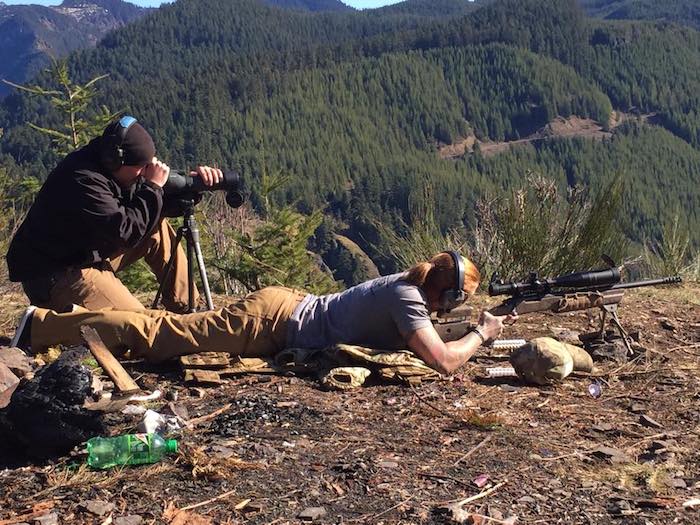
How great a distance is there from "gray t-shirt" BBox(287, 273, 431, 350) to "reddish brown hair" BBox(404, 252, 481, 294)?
0.18 ft

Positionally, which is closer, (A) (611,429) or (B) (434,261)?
(A) (611,429)

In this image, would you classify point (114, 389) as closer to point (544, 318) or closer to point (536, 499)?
point (536, 499)

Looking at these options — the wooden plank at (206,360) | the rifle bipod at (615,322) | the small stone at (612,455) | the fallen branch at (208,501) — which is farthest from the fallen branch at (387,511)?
the rifle bipod at (615,322)

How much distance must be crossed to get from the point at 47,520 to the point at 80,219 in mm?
2460

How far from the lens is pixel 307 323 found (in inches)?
193

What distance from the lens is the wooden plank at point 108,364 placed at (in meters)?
4.14

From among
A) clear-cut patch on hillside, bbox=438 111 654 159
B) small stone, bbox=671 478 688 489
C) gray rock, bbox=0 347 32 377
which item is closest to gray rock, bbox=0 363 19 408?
gray rock, bbox=0 347 32 377

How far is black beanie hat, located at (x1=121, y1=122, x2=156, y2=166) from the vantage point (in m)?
4.87

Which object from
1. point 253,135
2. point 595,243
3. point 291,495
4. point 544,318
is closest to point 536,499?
point 291,495

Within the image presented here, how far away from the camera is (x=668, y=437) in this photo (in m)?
4.05

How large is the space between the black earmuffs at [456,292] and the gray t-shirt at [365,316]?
0.12 meters

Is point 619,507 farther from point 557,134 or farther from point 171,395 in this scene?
point 557,134

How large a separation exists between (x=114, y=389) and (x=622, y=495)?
2.61 metres

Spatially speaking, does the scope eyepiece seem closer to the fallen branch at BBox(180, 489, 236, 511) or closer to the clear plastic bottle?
the clear plastic bottle
